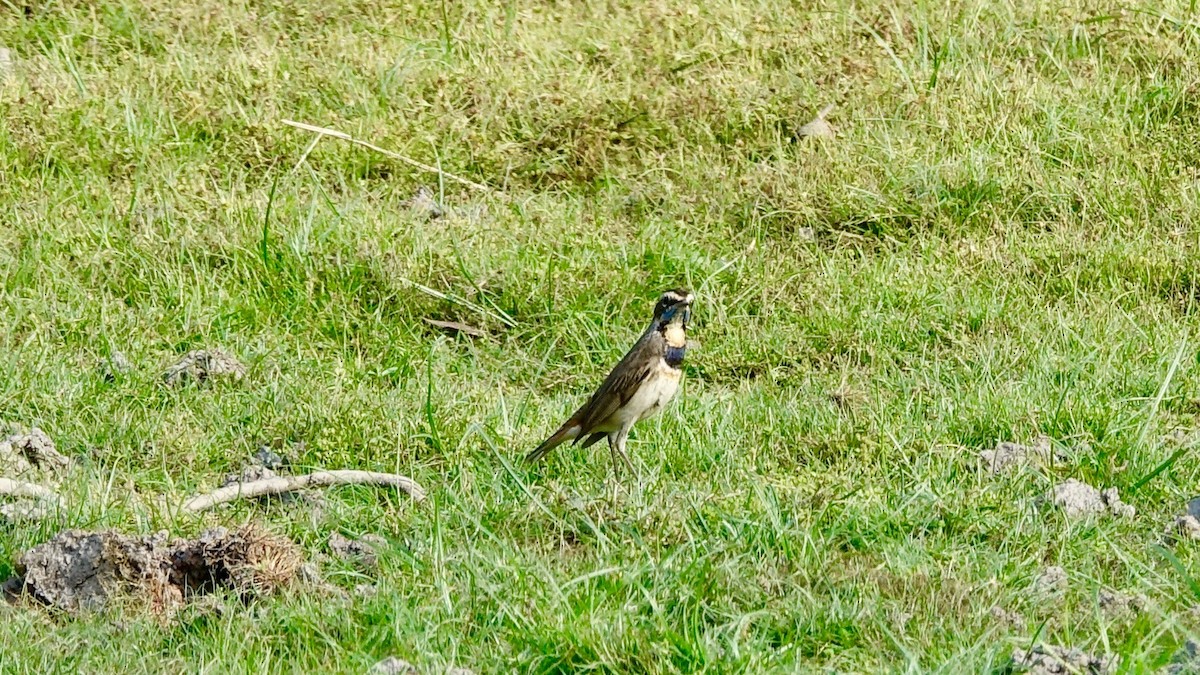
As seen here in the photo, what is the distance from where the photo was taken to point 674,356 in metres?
6.43

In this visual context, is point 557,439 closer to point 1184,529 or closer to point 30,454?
point 30,454

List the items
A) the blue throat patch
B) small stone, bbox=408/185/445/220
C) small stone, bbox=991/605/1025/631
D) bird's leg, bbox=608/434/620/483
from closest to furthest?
small stone, bbox=991/605/1025/631 → bird's leg, bbox=608/434/620/483 → the blue throat patch → small stone, bbox=408/185/445/220

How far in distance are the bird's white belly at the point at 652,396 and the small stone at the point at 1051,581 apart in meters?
1.56

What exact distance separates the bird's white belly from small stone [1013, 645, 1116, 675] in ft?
6.36

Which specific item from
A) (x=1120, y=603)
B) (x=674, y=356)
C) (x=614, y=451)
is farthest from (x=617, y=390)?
(x=1120, y=603)

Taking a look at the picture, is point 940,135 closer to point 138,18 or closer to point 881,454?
point 881,454

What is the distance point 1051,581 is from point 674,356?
5.67 ft

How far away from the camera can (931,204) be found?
26.7ft

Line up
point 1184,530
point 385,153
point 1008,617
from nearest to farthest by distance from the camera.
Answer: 1. point 1008,617
2. point 1184,530
3. point 385,153

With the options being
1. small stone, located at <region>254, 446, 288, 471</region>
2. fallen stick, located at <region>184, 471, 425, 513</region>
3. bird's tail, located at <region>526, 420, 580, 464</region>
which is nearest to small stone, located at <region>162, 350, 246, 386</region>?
small stone, located at <region>254, 446, 288, 471</region>

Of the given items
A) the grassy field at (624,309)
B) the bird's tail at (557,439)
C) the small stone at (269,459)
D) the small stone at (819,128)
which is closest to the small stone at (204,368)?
the grassy field at (624,309)

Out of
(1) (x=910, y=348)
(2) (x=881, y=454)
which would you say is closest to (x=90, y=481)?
(2) (x=881, y=454)

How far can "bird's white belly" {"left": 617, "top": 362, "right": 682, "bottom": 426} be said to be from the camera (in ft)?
20.4

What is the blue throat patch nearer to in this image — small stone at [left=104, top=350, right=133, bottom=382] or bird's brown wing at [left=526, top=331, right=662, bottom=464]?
bird's brown wing at [left=526, top=331, right=662, bottom=464]
